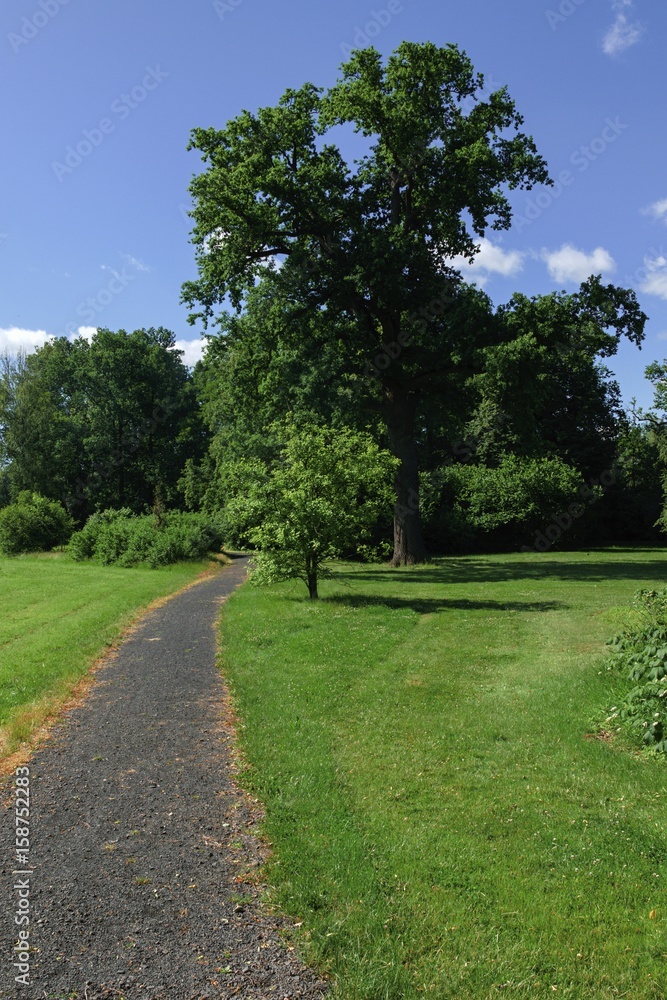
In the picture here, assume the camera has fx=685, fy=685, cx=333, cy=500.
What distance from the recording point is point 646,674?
26.0 ft

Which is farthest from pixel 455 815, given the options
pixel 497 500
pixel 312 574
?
pixel 497 500

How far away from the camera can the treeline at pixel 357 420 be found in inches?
965

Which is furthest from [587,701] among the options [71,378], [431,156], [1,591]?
[71,378]

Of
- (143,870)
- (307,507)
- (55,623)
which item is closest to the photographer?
(143,870)

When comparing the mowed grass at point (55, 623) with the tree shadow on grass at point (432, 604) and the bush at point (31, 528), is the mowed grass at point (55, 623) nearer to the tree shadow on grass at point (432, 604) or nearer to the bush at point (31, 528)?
the tree shadow on grass at point (432, 604)

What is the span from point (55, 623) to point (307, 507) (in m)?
6.31

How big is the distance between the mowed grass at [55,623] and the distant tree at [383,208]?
10.5 meters

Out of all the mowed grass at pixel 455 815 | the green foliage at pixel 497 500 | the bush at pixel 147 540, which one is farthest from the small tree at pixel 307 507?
the green foliage at pixel 497 500

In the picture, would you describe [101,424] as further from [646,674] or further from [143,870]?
[143,870]

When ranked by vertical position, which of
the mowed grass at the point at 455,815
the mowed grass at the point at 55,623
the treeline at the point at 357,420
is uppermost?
the treeline at the point at 357,420

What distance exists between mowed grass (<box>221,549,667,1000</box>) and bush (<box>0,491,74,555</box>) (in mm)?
31969

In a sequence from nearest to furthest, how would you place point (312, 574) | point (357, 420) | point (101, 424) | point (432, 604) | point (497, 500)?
point (432, 604), point (312, 574), point (357, 420), point (497, 500), point (101, 424)

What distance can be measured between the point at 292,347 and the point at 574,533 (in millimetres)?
23111

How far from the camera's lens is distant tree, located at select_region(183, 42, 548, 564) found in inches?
948
